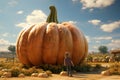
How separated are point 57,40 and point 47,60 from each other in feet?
4.46

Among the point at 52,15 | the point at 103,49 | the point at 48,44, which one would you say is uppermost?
the point at 103,49

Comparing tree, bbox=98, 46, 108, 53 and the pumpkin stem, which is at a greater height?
tree, bbox=98, 46, 108, 53

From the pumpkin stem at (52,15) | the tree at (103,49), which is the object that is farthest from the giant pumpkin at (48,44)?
the tree at (103,49)

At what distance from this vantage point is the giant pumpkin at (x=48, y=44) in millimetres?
15344

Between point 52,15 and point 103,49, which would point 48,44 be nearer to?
point 52,15

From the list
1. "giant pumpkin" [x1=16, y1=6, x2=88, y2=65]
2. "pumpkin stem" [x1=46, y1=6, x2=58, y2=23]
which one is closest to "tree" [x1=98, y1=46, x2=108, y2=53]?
"pumpkin stem" [x1=46, y1=6, x2=58, y2=23]

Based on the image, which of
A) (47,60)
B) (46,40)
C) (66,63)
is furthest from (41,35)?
(66,63)

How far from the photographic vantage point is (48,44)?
1525 centimetres

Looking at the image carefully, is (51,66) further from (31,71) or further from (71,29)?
(71,29)

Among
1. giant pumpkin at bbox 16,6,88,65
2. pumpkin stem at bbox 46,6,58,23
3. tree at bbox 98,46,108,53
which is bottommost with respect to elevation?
A: giant pumpkin at bbox 16,6,88,65

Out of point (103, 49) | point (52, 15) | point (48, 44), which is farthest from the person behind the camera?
point (103, 49)

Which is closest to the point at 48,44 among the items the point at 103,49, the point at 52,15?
the point at 52,15

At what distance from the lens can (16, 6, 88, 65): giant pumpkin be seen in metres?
15.3

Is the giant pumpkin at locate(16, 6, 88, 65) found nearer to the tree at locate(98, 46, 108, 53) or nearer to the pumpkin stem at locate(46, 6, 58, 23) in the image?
the pumpkin stem at locate(46, 6, 58, 23)
